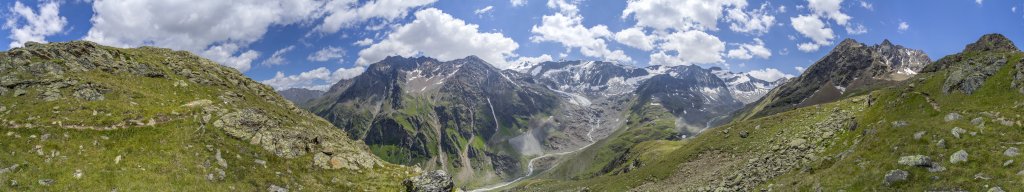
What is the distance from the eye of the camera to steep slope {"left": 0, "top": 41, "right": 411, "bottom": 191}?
37.1 m

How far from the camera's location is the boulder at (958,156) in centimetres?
3631

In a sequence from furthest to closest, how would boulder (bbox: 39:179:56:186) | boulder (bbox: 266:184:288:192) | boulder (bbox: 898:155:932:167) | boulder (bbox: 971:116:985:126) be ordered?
Result: 1. boulder (bbox: 266:184:288:192)
2. boulder (bbox: 971:116:985:126)
3. boulder (bbox: 898:155:932:167)
4. boulder (bbox: 39:179:56:186)

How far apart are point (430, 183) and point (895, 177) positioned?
119ft

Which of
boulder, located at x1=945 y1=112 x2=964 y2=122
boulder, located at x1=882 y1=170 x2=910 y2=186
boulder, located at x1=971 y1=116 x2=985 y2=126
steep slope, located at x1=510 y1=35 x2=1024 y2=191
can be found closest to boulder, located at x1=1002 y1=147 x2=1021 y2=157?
steep slope, located at x1=510 y1=35 x2=1024 y2=191

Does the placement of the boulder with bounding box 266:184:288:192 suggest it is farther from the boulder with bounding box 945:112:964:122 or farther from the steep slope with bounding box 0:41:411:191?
the boulder with bounding box 945:112:964:122

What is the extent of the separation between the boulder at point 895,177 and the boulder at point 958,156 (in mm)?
3128

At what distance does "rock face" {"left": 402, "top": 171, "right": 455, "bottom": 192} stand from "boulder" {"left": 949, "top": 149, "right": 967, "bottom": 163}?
38.6 m

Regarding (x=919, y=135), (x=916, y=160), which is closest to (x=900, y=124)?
(x=919, y=135)

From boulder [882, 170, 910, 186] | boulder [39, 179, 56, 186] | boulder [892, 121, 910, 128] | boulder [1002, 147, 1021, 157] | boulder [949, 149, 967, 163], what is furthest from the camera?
boulder [892, 121, 910, 128]

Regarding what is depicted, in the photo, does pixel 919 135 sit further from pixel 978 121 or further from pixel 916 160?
pixel 916 160

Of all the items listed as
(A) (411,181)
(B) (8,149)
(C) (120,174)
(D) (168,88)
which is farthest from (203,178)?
(D) (168,88)

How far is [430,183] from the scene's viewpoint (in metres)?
47.6

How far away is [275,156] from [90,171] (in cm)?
1366

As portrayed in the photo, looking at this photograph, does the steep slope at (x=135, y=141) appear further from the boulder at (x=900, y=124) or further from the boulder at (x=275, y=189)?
the boulder at (x=900, y=124)
